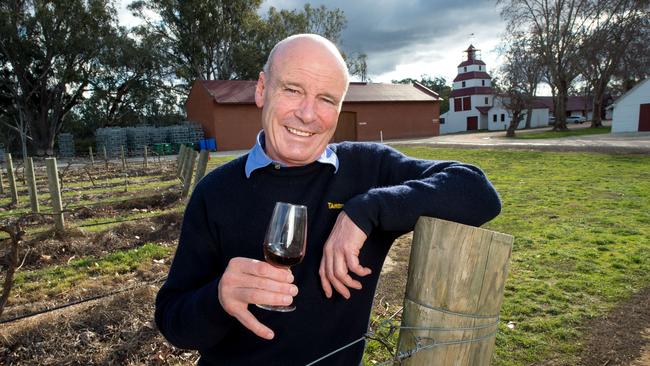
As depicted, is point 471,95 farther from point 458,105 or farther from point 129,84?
point 129,84

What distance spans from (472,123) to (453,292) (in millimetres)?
64578

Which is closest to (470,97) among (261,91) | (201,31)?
(201,31)

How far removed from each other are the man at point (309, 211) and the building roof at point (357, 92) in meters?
31.0

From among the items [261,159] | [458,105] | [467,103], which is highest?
[467,103]

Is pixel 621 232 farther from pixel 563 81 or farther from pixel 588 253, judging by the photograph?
pixel 563 81

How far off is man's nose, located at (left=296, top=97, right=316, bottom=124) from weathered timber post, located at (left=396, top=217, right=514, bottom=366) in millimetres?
730

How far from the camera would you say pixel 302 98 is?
6.55ft

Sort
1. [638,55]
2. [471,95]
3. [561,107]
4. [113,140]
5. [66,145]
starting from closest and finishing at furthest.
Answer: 1. [113,140]
2. [66,145]
3. [638,55]
4. [561,107]
5. [471,95]

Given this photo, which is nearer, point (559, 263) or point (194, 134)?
point (559, 263)

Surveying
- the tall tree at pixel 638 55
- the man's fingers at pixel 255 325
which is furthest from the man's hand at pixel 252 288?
the tall tree at pixel 638 55

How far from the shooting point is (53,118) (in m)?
36.4

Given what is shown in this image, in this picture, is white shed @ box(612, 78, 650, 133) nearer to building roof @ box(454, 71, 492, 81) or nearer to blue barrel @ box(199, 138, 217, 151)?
building roof @ box(454, 71, 492, 81)

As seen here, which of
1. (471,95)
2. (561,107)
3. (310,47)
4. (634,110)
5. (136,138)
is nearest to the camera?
(310,47)

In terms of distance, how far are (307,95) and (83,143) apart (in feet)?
127
